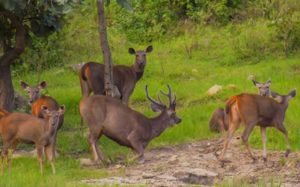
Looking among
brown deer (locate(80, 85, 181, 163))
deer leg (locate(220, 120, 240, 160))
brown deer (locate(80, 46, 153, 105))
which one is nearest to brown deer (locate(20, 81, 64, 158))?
brown deer (locate(80, 85, 181, 163))

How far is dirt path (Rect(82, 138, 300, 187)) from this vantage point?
476 inches

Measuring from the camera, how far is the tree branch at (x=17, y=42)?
611 inches

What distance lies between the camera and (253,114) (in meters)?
13.8

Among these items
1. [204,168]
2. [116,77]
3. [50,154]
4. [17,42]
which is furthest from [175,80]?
[50,154]

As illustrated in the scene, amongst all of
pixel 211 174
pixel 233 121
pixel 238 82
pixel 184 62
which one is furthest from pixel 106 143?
pixel 184 62

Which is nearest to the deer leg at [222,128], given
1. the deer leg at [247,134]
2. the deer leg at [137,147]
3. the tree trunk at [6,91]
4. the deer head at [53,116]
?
the deer leg at [247,134]

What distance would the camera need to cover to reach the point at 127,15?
27281mm

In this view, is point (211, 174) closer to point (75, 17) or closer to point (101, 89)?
point (101, 89)

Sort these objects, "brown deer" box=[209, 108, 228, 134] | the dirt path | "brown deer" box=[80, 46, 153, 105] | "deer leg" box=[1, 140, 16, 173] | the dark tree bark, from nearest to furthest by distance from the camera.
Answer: the dirt path, "deer leg" box=[1, 140, 16, 173], "brown deer" box=[209, 108, 228, 134], the dark tree bark, "brown deer" box=[80, 46, 153, 105]

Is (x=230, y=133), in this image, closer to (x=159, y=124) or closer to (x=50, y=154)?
(x=159, y=124)

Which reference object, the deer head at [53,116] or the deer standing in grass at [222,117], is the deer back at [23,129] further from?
the deer standing in grass at [222,117]

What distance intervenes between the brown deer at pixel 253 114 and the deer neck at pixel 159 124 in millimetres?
1185

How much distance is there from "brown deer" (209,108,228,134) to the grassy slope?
0.17 m

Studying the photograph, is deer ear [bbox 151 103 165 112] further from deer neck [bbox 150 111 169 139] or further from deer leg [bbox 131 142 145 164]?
deer leg [bbox 131 142 145 164]
